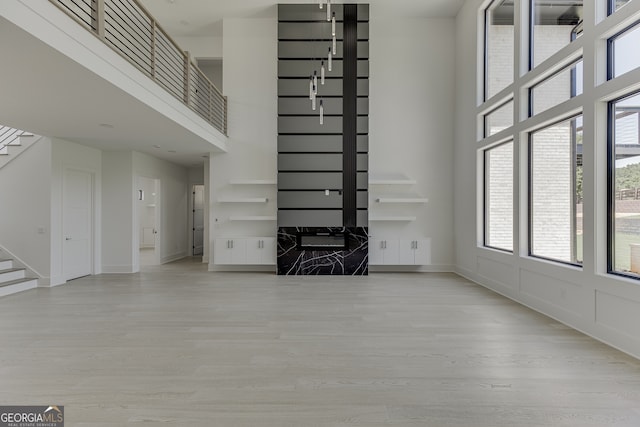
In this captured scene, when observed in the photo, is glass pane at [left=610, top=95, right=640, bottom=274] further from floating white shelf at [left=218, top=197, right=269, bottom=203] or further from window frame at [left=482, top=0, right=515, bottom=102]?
floating white shelf at [left=218, top=197, right=269, bottom=203]

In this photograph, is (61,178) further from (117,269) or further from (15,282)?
(117,269)

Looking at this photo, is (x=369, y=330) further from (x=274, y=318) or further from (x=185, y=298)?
(x=185, y=298)

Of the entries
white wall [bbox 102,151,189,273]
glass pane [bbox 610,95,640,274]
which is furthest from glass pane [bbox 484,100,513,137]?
white wall [bbox 102,151,189,273]

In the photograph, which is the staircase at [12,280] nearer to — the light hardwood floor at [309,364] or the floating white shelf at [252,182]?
the light hardwood floor at [309,364]

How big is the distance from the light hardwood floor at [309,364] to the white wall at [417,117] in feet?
9.74

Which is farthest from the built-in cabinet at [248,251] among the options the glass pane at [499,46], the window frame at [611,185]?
the window frame at [611,185]

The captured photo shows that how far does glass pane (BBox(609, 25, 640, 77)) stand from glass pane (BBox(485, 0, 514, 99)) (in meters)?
2.02

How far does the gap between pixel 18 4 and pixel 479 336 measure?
497cm

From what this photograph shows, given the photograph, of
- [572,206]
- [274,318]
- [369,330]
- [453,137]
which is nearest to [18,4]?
[274,318]

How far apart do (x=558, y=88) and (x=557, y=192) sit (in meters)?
1.36

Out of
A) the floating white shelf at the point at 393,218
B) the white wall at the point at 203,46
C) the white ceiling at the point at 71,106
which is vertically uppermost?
the white wall at the point at 203,46

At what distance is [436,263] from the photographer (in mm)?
7785

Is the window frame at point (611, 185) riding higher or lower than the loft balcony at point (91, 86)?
lower

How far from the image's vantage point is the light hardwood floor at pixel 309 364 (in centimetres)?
222
